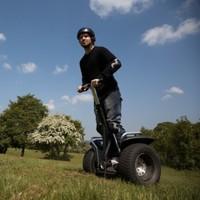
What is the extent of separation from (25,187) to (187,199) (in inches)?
73.5

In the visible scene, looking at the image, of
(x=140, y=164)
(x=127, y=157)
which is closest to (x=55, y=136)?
(x=140, y=164)

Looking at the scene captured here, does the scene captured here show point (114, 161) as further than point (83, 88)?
No

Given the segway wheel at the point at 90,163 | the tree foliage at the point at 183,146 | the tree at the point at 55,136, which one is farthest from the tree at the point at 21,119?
the segway wheel at the point at 90,163

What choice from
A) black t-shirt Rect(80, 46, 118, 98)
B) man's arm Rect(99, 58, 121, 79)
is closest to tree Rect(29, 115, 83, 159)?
black t-shirt Rect(80, 46, 118, 98)

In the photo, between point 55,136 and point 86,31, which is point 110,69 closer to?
point 86,31

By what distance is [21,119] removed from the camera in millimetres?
72250

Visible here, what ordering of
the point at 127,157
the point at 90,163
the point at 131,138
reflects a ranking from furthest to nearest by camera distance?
the point at 90,163 → the point at 131,138 → the point at 127,157

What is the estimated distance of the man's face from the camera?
704 cm

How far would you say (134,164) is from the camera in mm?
6273

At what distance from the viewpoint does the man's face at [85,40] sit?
7039 millimetres

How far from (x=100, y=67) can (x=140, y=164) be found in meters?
2.07

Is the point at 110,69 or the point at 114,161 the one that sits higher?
the point at 110,69

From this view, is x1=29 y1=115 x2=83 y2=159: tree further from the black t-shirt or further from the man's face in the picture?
the man's face

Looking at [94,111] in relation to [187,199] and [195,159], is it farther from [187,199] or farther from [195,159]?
[195,159]
